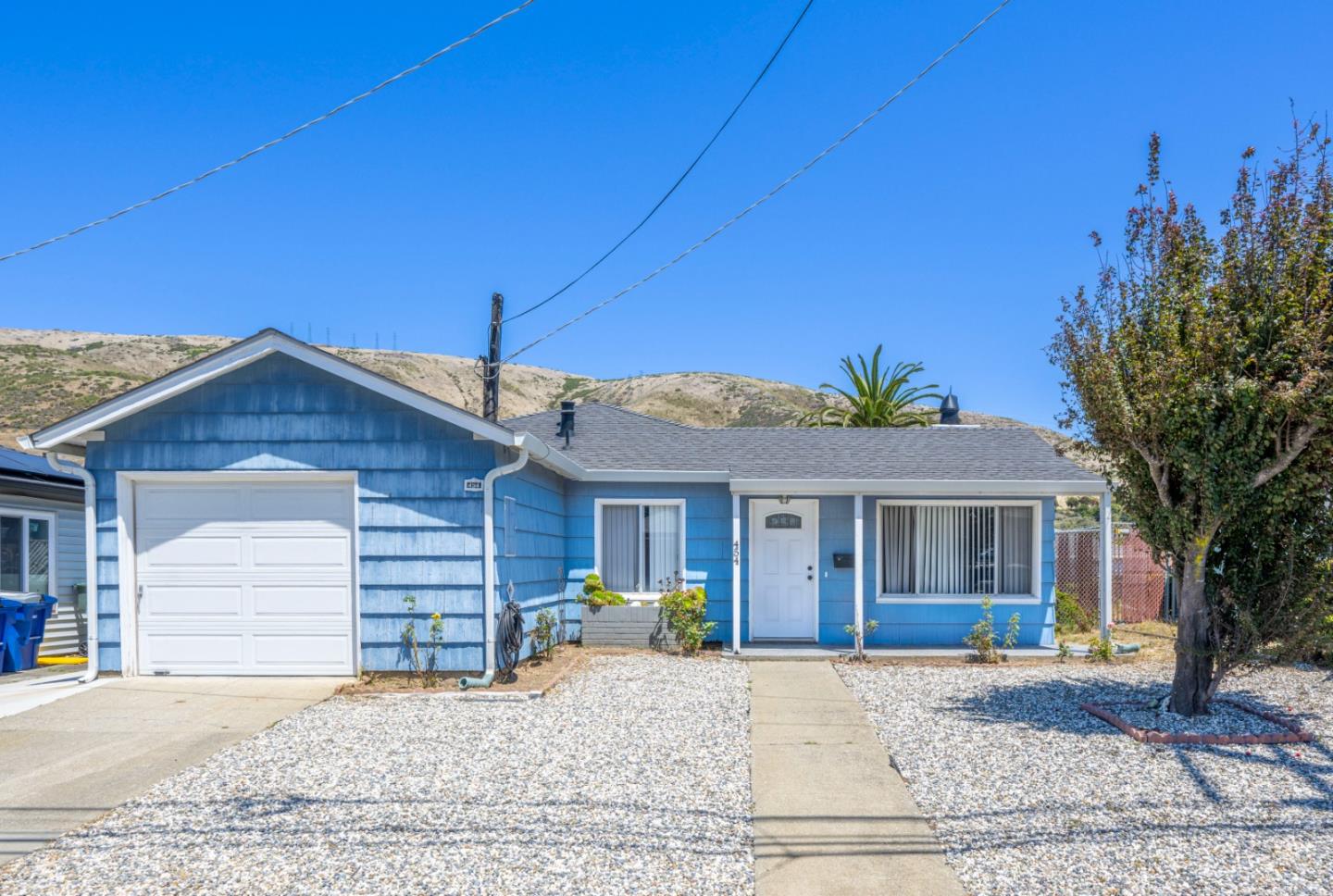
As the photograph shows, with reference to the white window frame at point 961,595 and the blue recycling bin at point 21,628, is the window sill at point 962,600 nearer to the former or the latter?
the white window frame at point 961,595

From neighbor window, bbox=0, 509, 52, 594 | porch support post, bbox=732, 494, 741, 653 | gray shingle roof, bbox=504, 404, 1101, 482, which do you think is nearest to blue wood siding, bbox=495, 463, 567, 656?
gray shingle roof, bbox=504, 404, 1101, 482

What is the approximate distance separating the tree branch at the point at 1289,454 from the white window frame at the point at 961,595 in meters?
5.57

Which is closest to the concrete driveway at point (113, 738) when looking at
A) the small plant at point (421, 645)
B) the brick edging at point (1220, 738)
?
the small plant at point (421, 645)

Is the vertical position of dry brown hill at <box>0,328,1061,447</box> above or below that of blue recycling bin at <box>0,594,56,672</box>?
above

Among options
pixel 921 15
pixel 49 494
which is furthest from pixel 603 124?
pixel 49 494

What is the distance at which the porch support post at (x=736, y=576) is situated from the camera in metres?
12.1

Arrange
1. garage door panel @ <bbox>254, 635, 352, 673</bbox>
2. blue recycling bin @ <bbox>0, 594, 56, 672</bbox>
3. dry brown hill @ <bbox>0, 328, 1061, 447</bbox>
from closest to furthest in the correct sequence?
1. garage door panel @ <bbox>254, 635, 352, 673</bbox>
2. blue recycling bin @ <bbox>0, 594, 56, 672</bbox>
3. dry brown hill @ <bbox>0, 328, 1061, 447</bbox>

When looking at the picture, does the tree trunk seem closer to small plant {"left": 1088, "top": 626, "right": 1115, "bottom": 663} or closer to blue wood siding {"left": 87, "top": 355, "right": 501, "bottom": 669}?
small plant {"left": 1088, "top": 626, "right": 1115, "bottom": 663}

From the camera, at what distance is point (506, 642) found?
9.57m

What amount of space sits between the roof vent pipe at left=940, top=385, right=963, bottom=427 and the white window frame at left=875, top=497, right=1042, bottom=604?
176 inches

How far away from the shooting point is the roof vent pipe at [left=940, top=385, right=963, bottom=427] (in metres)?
17.2

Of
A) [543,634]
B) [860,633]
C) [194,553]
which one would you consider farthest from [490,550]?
[860,633]

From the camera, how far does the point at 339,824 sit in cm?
520

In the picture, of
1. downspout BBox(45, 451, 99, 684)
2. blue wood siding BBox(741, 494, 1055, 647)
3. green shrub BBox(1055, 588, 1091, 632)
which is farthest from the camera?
green shrub BBox(1055, 588, 1091, 632)
